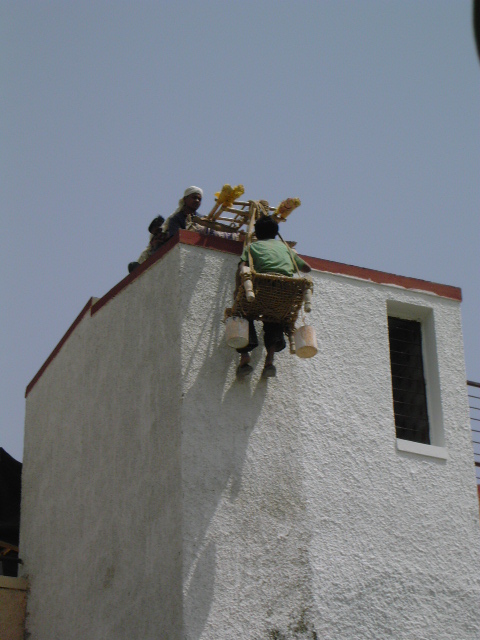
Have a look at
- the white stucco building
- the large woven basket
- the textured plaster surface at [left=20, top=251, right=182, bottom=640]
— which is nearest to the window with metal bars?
the white stucco building

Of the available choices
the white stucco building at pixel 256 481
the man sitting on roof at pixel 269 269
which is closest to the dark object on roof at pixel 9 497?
the white stucco building at pixel 256 481

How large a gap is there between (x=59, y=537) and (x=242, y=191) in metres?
4.04

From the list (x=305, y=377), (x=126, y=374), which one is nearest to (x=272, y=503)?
(x=305, y=377)

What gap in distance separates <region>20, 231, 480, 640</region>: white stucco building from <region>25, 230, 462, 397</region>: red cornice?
23mm

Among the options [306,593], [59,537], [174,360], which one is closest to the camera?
[306,593]

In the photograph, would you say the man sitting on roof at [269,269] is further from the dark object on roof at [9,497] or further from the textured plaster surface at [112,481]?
the dark object on roof at [9,497]

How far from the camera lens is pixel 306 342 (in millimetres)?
9492

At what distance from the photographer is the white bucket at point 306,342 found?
9484 millimetres

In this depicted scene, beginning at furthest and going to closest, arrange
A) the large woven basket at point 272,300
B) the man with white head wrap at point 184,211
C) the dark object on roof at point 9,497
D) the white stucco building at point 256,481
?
the dark object on roof at point 9,497 → the man with white head wrap at point 184,211 → the large woven basket at point 272,300 → the white stucco building at point 256,481

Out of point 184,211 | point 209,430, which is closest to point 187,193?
point 184,211

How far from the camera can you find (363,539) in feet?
32.4

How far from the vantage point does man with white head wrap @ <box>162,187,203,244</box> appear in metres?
11.6

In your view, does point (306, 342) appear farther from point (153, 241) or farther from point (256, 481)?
point (153, 241)

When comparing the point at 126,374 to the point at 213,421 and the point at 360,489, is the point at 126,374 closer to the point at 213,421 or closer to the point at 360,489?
the point at 213,421
